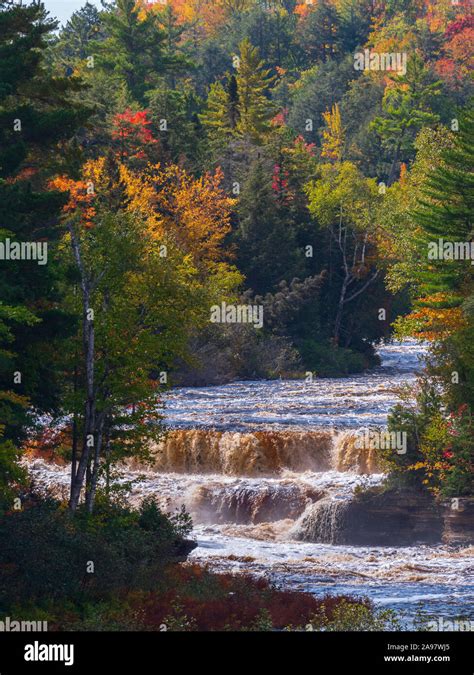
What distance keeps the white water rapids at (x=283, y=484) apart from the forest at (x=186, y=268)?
181 cm

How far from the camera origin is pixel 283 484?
45.5 metres

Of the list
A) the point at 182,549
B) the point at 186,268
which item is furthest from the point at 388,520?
the point at 186,268

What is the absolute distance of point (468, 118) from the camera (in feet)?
183

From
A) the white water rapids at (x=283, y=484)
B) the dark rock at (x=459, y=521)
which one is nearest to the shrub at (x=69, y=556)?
the white water rapids at (x=283, y=484)

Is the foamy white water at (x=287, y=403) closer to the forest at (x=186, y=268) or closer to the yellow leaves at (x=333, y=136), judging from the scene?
the forest at (x=186, y=268)

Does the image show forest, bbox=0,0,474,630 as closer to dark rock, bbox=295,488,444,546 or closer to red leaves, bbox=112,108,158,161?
red leaves, bbox=112,108,158,161

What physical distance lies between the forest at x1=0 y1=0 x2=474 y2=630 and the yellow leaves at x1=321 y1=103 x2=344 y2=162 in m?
0.80

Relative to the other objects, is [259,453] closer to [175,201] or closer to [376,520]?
[376,520]

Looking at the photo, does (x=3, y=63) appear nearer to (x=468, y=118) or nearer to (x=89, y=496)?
(x=89, y=496)

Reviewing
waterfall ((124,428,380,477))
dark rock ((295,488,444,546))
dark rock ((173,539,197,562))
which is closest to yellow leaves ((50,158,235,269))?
waterfall ((124,428,380,477))

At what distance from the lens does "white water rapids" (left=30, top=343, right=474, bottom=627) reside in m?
34.8

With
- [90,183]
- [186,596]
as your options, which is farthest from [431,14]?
[186,596]

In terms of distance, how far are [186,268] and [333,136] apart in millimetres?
91722

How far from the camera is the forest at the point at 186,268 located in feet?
104
